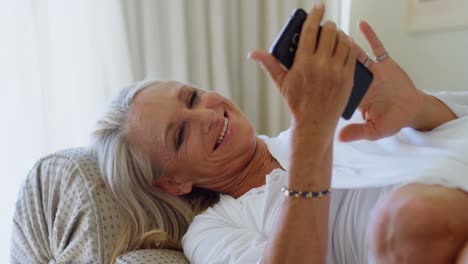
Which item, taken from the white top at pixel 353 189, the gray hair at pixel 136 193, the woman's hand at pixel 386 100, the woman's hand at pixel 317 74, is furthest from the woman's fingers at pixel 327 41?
the gray hair at pixel 136 193

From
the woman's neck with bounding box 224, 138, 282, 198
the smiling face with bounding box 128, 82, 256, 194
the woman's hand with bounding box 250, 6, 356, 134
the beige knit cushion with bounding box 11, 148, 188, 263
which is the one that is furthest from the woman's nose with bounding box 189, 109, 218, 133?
the woman's hand with bounding box 250, 6, 356, 134

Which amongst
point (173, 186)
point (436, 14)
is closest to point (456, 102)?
point (436, 14)

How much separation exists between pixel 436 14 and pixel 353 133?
40.5 inches

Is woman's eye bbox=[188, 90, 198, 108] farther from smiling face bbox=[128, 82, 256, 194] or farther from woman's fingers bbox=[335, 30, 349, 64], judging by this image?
woman's fingers bbox=[335, 30, 349, 64]

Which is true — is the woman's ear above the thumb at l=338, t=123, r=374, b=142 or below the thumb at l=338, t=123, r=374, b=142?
below

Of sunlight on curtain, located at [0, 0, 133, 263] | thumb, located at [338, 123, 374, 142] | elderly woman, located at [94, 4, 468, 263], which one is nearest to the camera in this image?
elderly woman, located at [94, 4, 468, 263]

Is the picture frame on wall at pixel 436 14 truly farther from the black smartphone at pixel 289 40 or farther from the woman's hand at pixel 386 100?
the black smartphone at pixel 289 40

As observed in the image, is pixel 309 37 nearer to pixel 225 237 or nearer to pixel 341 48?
pixel 341 48

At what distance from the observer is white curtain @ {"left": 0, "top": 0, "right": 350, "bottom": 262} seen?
1.54 m

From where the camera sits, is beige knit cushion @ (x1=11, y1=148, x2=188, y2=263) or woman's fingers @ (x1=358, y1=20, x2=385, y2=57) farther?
beige knit cushion @ (x1=11, y1=148, x2=188, y2=263)

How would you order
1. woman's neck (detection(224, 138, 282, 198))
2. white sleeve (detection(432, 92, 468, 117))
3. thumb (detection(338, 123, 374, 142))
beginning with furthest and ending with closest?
1. woman's neck (detection(224, 138, 282, 198))
2. white sleeve (detection(432, 92, 468, 117))
3. thumb (detection(338, 123, 374, 142))

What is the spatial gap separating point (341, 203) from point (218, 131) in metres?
0.42

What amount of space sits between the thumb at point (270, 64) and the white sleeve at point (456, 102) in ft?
1.85

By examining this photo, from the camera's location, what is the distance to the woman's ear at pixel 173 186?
1.25 metres
